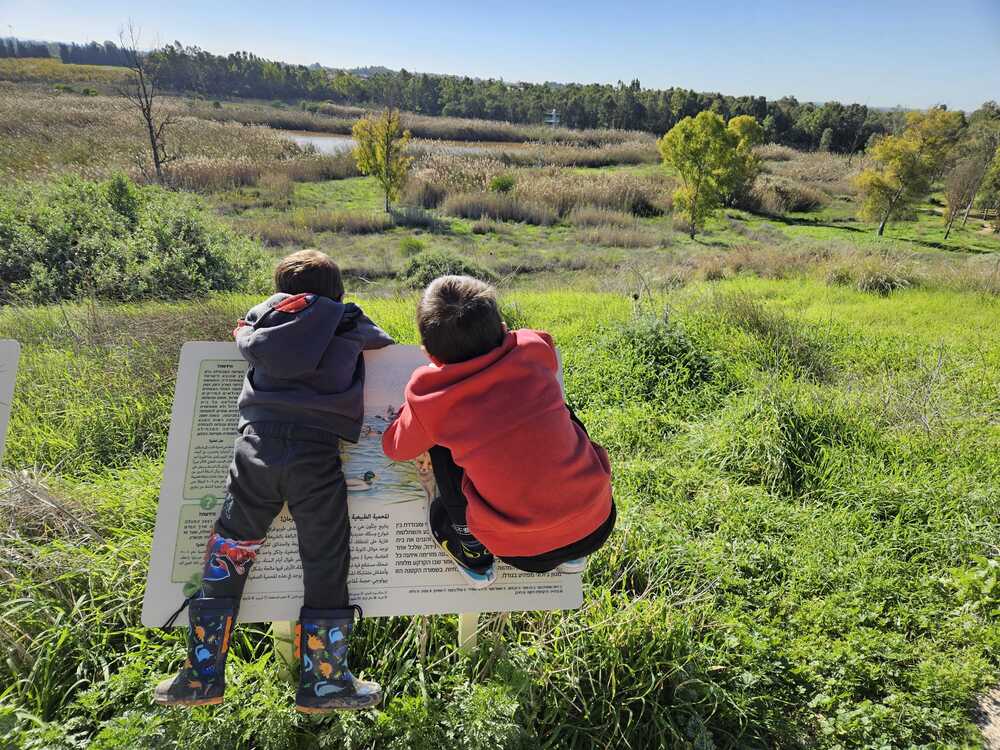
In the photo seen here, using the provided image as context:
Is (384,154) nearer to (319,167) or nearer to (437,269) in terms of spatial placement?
(319,167)

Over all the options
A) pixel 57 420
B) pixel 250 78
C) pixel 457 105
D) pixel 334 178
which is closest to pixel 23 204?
pixel 57 420

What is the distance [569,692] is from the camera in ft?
7.14

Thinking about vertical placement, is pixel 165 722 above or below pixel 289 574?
below

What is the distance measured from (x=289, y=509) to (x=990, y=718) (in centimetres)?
289

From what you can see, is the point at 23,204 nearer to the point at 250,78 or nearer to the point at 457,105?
the point at 457,105

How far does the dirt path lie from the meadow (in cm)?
4

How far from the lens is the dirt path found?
82.3 inches

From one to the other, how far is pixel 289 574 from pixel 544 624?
112 cm

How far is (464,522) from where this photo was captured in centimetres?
205

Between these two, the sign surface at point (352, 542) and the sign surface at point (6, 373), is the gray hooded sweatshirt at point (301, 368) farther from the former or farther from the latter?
the sign surface at point (6, 373)

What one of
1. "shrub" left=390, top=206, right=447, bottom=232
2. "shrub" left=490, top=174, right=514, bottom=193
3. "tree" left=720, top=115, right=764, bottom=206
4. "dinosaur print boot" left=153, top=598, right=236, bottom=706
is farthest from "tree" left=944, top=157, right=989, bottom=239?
"dinosaur print boot" left=153, top=598, right=236, bottom=706

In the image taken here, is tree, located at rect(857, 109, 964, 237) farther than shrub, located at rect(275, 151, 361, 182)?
No

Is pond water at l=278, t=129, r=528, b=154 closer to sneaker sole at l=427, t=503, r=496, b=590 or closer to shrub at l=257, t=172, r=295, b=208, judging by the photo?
shrub at l=257, t=172, r=295, b=208

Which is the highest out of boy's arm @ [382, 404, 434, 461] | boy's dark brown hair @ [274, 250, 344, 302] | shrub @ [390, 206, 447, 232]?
boy's dark brown hair @ [274, 250, 344, 302]
